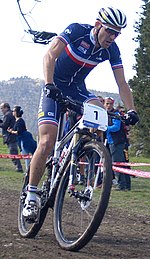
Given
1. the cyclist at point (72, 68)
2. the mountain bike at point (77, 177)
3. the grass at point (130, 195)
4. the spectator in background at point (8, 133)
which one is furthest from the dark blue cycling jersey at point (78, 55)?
the spectator in background at point (8, 133)

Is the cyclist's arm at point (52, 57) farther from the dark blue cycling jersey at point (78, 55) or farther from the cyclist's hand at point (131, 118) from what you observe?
the cyclist's hand at point (131, 118)

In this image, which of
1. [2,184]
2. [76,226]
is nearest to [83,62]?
[76,226]

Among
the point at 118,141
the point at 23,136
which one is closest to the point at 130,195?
the point at 118,141

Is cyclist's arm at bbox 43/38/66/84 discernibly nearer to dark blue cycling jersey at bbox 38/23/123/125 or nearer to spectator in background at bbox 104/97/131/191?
dark blue cycling jersey at bbox 38/23/123/125

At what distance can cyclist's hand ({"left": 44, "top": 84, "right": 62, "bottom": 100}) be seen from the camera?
581cm

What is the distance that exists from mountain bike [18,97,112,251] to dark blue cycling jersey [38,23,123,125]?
7.4 inches

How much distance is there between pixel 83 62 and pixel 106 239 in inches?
70.0

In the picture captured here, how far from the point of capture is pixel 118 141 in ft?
42.8

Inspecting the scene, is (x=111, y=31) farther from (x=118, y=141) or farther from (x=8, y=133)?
(x=8, y=133)

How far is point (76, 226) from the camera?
19.5 ft

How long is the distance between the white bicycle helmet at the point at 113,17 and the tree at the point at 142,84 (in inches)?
1724

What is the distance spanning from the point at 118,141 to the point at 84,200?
24.1ft

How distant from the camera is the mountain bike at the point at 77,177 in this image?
5535mm

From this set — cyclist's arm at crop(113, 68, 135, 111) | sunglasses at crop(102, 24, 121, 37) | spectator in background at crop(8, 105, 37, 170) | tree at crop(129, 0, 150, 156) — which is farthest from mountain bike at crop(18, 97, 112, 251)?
tree at crop(129, 0, 150, 156)
